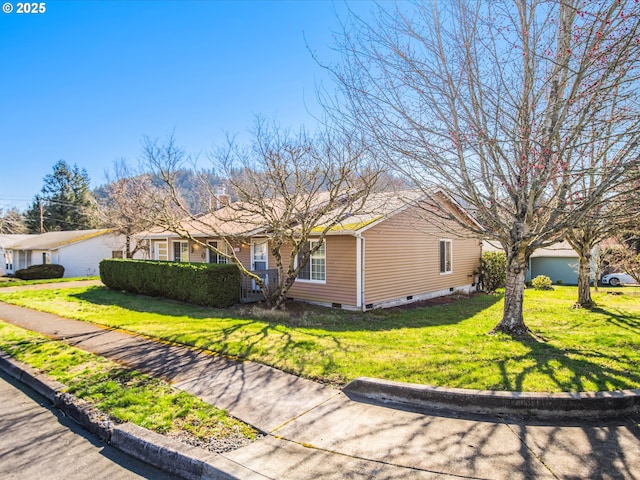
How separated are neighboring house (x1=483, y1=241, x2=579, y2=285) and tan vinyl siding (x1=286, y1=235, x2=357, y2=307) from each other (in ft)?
58.9

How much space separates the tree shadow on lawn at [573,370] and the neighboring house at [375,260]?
13.3 feet

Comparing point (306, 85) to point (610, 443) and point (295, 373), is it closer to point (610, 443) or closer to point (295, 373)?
point (295, 373)

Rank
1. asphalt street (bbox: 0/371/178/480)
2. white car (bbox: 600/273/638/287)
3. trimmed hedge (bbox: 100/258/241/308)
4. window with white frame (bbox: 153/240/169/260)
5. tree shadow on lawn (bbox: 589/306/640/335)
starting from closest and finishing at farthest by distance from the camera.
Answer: asphalt street (bbox: 0/371/178/480), tree shadow on lawn (bbox: 589/306/640/335), trimmed hedge (bbox: 100/258/241/308), window with white frame (bbox: 153/240/169/260), white car (bbox: 600/273/638/287)

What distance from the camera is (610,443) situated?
3.44 metres

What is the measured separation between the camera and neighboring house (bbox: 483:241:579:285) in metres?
26.2

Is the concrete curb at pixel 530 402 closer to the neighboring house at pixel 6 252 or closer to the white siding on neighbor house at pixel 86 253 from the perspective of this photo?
the white siding on neighbor house at pixel 86 253

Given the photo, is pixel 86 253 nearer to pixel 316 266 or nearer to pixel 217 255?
pixel 217 255

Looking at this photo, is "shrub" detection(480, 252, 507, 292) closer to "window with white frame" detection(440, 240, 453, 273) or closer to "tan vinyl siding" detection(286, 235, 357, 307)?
"window with white frame" detection(440, 240, 453, 273)

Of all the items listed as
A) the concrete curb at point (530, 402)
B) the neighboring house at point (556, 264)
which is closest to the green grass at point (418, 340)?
the concrete curb at point (530, 402)

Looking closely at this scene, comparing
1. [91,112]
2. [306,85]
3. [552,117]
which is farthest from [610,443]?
[91,112]

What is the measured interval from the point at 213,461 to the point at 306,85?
6791 millimetres

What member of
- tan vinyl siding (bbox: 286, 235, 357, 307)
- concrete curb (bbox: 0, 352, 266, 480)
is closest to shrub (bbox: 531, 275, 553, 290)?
tan vinyl siding (bbox: 286, 235, 357, 307)

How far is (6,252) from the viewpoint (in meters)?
35.6

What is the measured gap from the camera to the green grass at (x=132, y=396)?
376 centimetres
